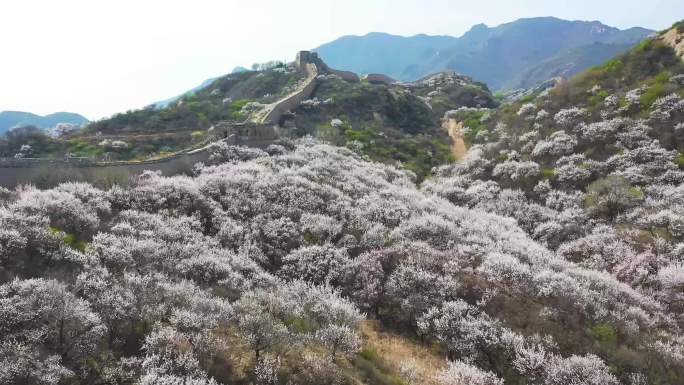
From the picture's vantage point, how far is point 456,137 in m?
78.1

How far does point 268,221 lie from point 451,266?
11.2 meters

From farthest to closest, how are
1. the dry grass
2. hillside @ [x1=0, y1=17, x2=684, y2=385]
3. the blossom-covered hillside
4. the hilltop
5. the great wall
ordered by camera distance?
the hilltop → the great wall → the dry grass → hillside @ [x1=0, y1=17, x2=684, y2=385] → the blossom-covered hillside

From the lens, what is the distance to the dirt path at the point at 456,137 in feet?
216

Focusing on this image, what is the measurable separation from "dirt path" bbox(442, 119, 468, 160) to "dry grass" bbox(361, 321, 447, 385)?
151ft

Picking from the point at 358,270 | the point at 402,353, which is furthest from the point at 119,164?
the point at 402,353

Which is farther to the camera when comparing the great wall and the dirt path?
the dirt path

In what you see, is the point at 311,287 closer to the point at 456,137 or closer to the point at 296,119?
the point at 296,119

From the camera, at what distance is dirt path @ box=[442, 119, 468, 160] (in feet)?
216

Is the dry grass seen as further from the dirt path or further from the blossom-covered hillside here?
the dirt path

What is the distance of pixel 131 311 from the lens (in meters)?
14.2

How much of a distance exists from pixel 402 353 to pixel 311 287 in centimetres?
489

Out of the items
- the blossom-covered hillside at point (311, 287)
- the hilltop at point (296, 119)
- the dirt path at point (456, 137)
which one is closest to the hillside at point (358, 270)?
the blossom-covered hillside at point (311, 287)

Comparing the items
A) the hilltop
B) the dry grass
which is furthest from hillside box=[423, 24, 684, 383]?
the hilltop

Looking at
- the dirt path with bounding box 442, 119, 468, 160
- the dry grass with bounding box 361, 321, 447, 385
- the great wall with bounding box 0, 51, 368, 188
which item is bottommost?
the dry grass with bounding box 361, 321, 447, 385
